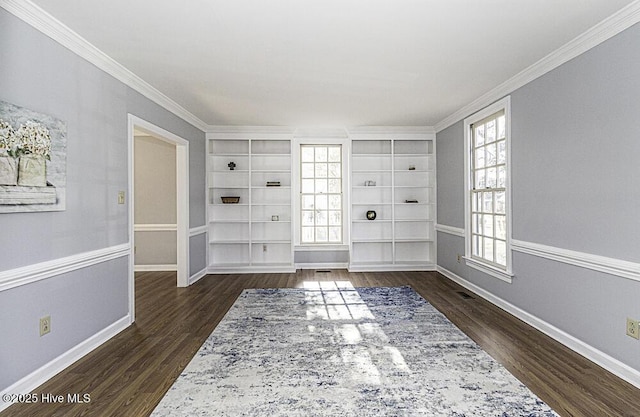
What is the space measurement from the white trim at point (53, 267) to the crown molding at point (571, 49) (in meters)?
4.38

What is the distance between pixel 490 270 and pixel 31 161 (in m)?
4.61

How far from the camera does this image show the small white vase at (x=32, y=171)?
93.9 inches

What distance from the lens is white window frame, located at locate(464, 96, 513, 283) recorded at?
4059mm

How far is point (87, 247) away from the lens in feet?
10.2

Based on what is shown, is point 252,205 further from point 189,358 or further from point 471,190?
point 189,358

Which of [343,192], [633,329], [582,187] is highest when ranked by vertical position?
[343,192]

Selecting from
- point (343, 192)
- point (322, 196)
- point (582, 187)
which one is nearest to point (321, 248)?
point (322, 196)

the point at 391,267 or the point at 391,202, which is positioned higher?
the point at 391,202

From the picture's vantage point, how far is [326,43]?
3035mm

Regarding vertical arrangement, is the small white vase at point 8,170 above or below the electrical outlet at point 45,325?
above

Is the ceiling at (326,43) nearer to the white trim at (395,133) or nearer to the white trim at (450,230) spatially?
the white trim at (395,133)

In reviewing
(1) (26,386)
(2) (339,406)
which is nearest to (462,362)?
(2) (339,406)

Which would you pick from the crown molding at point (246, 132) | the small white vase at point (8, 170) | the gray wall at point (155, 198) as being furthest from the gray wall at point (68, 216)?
the gray wall at point (155, 198)

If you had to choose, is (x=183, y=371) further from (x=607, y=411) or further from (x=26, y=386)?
(x=607, y=411)
